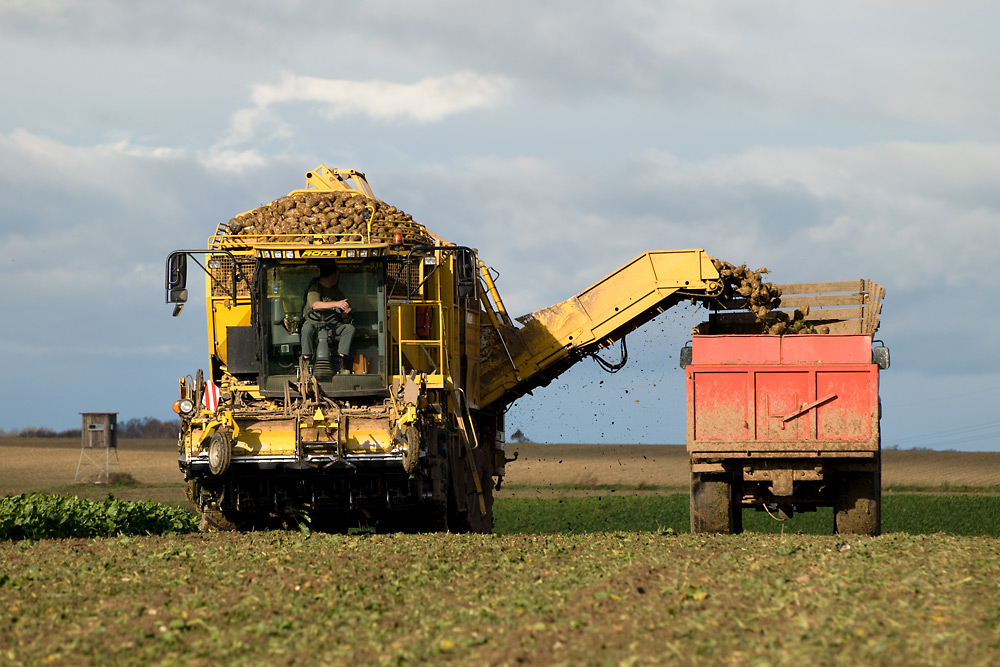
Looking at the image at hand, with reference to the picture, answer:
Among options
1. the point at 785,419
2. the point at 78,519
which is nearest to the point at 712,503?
the point at 785,419

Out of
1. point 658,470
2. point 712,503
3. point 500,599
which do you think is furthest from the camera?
point 658,470

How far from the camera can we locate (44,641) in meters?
8.42

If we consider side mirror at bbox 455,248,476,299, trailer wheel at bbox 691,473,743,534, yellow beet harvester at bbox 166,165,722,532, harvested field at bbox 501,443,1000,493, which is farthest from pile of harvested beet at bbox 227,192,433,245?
harvested field at bbox 501,443,1000,493

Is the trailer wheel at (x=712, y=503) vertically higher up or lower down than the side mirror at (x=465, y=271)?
lower down

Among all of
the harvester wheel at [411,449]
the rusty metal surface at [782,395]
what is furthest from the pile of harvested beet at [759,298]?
the harvester wheel at [411,449]

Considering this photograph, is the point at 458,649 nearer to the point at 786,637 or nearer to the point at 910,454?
the point at 786,637

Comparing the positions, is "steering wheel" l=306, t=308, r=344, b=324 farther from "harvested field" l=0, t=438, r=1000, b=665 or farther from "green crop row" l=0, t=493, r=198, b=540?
"green crop row" l=0, t=493, r=198, b=540

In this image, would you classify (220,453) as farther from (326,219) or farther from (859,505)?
(859,505)

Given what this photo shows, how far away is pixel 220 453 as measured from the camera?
551 inches

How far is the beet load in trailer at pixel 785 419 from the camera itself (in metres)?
14.3

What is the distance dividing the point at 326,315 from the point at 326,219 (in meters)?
1.64

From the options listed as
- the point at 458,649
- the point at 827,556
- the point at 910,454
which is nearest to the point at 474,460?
the point at 827,556

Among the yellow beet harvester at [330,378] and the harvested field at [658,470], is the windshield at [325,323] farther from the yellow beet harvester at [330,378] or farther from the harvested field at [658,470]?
the harvested field at [658,470]

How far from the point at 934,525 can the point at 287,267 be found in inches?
556
